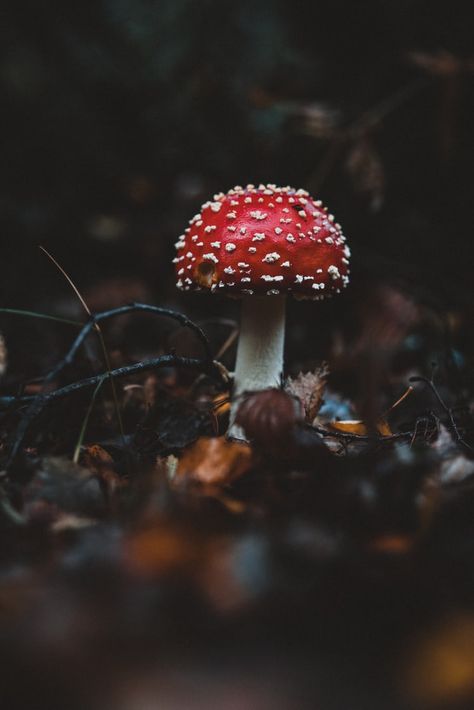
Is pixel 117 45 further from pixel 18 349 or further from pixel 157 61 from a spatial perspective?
pixel 18 349

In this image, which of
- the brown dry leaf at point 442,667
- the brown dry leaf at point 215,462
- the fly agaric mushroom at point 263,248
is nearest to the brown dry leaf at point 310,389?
the fly agaric mushroom at point 263,248

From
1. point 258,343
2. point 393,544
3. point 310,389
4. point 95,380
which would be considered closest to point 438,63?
point 258,343

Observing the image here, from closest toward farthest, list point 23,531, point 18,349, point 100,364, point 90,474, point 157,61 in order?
point 23,531 → point 90,474 → point 100,364 → point 18,349 → point 157,61

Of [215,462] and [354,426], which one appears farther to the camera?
[354,426]

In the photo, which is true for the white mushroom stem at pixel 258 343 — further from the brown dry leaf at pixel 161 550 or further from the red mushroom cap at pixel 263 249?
the brown dry leaf at pixel 161 550

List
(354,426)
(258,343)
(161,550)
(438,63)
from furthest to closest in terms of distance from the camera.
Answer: (438,63), (258,343), (354,426), (161,550)

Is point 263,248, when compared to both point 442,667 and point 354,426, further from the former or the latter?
point 442,667

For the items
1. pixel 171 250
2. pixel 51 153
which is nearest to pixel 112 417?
pixel 171 250
